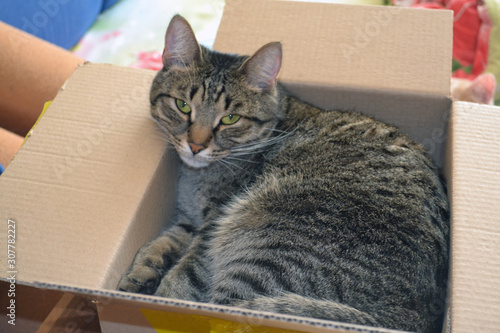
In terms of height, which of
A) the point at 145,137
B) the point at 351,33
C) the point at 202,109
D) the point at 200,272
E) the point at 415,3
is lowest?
→ the point at 200,272

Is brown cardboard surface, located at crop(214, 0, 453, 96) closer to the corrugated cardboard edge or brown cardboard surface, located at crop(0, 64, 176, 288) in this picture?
brown cardboard surface, located at crop(0, 64, 176, 288)

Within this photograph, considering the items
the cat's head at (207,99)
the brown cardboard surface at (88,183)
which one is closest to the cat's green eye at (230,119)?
the cat's head at (207,99)

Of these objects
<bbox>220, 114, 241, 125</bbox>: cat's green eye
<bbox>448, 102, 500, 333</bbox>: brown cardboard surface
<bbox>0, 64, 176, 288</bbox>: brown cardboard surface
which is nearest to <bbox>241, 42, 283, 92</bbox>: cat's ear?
<bbox>220, 114, 241, 125</bbox>: cat's green eye

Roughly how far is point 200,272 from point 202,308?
1.56ft

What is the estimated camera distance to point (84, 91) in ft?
4.72

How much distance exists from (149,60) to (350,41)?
43.9 inches

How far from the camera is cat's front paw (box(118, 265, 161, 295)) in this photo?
1.22 metres

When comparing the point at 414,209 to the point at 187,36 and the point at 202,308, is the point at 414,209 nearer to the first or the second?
the point at 202,308

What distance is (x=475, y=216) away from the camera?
1.07m

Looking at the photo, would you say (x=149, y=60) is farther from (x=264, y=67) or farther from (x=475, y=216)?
(x=475, y=216)

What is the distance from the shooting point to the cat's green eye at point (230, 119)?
55.3 inches

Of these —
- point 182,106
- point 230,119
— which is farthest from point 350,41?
point 182,106

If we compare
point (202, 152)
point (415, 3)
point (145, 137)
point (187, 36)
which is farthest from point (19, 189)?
point (415, 3)

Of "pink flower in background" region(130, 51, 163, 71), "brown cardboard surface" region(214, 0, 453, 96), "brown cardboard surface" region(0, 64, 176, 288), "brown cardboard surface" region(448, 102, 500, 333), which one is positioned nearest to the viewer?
"brown cardboard surface" region(448, 102, 500, 333)
